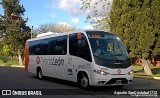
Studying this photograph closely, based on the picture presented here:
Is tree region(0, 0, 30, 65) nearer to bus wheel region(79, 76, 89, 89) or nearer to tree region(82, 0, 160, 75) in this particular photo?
tree region(82, 0, 160, 75)

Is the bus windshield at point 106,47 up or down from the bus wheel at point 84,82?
up

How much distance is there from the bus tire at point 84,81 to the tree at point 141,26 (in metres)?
14.1

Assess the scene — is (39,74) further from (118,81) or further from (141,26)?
(141,26)

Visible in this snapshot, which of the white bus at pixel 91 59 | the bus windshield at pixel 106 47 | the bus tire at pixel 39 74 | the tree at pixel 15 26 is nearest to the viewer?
the white bus at pixel 91 59

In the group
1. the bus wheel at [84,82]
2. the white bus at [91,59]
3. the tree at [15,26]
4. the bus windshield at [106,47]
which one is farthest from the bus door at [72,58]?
the tree at [15,26]

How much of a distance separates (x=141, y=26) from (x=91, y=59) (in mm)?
15377

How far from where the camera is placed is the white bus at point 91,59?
1475cm

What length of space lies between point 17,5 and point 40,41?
43.4m

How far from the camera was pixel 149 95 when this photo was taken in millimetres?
13672

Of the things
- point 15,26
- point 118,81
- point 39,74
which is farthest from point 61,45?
point 15,26

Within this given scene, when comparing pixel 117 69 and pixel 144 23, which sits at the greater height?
pixel 144 23

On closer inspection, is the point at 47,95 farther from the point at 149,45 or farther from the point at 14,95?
the point at 149,45

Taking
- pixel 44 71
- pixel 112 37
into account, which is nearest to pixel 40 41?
pixel 44 71

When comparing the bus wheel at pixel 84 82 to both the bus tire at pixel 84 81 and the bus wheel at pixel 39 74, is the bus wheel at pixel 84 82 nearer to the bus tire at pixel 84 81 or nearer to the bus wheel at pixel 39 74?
the bus tire at pixel 84 81
